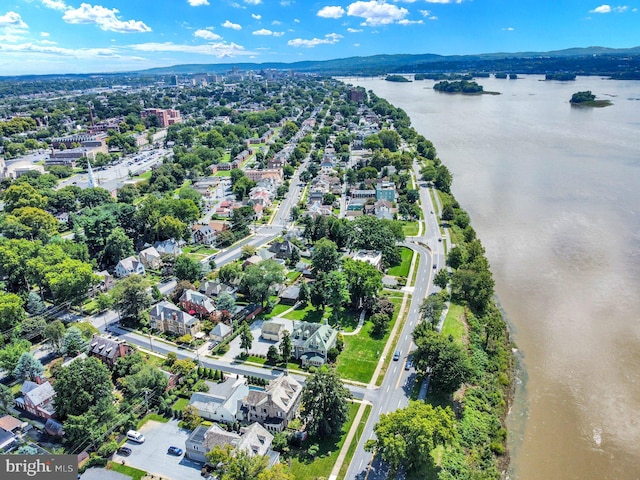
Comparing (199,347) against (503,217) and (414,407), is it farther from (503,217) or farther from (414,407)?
(503,217)

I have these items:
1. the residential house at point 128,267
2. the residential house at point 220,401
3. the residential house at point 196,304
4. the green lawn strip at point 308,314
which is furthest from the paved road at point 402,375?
the residential house at point 128,267

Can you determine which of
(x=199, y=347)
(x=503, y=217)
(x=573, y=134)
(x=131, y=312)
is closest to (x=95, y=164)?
(x=131, y=312)

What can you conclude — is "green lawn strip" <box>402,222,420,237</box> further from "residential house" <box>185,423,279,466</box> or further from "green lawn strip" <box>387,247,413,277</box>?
"residential house" <box>185,423,279,466</box>

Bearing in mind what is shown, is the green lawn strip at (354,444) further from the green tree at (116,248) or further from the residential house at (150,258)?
the green tree at (116,248)

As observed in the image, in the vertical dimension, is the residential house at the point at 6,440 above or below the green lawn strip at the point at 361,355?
above

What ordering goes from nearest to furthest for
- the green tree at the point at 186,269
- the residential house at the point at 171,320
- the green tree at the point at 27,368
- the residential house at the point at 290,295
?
the green tree at the point at 27,368
the residential house at the point at 171,320
the residential house at the point at 290,295
the green tree at the point at 186,269

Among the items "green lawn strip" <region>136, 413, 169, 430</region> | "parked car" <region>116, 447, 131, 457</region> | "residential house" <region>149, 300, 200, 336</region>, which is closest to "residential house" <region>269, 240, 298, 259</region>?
"residential house" <region>149, 300, 200, 336</region>
